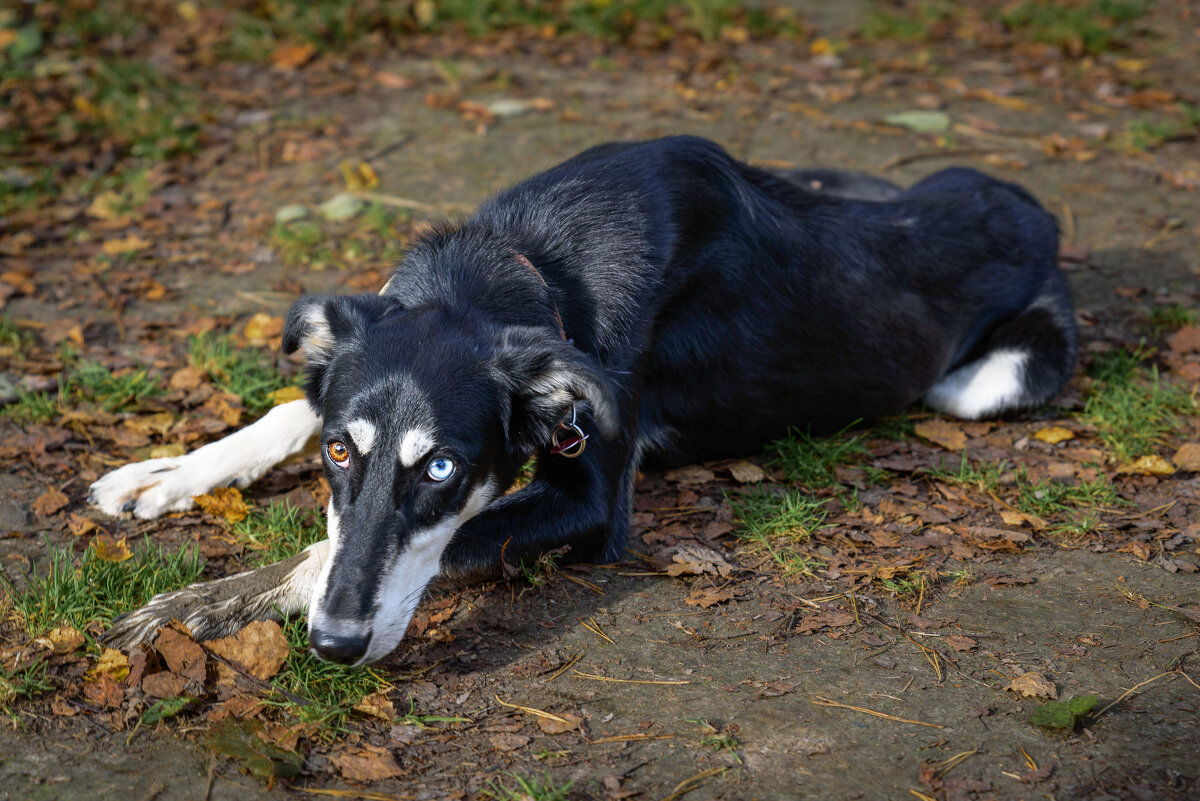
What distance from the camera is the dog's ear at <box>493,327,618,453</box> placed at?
3264mm

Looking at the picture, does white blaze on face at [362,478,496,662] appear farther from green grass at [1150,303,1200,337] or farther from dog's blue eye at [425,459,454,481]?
green grass at [1150,303,1200,337]

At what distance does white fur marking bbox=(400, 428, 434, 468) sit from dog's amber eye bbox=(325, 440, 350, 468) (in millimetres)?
204

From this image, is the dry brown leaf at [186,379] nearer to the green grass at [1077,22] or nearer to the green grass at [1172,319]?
the green grass at [1172,319]

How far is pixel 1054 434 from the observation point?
193 inches

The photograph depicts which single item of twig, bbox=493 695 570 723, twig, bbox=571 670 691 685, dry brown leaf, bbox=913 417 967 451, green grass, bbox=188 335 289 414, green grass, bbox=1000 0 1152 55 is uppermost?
green grass, bbox=1000 0 1152 55

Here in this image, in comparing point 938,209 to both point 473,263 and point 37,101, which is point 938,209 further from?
point 37,101

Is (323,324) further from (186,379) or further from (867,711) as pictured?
(867,711)

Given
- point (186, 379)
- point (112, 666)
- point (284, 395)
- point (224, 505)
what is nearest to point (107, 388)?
point (186, 379)

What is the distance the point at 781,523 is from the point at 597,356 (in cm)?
104

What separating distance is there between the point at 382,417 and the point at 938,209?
129 inches

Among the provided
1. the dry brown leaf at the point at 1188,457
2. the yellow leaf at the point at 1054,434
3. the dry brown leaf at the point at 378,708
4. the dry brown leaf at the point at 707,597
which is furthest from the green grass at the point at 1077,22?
the dry brown leaf at the point at 378,708

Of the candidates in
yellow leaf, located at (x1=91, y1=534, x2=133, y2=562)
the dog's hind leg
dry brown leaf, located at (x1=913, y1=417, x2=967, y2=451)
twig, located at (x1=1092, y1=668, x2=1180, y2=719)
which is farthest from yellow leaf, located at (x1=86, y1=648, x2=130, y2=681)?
the dog's hind leg

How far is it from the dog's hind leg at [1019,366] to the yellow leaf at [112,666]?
12.7 ft

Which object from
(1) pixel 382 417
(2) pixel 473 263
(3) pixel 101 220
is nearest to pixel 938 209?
(2) pixel 473 263
